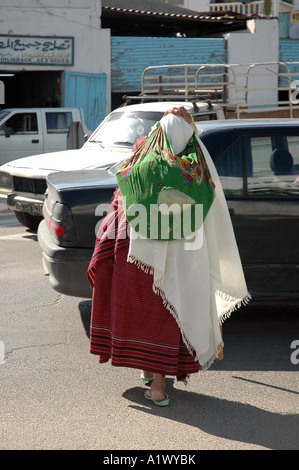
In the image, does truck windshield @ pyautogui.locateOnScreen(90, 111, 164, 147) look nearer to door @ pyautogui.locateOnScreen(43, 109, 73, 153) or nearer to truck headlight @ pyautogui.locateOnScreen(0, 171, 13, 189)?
truck headlight @ pyautogui.locateOnScreen(0, 171, 13, 189)

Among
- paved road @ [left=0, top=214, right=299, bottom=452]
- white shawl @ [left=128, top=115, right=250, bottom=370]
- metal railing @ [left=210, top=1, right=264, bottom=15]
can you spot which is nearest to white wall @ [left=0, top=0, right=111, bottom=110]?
metal railing @ [left=210, top=1, right=264, bottom=15]

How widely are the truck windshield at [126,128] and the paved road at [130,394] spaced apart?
3419mm

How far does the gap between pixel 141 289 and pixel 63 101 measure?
16038 mm

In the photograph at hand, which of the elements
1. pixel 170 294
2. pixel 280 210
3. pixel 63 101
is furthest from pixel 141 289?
pixel 63 101

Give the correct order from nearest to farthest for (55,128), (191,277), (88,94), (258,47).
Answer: (191,277) → (55,128) → (88,94) → (258,47)

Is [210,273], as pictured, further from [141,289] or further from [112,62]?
[112,62]

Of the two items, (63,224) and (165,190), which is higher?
(165,190)

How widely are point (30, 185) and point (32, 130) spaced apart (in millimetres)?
7551

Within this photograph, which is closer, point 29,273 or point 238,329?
point 238,329

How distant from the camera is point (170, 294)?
4109 mm

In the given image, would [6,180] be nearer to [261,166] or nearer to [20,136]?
[261,166]

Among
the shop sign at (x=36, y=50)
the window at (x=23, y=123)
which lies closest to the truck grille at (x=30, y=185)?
the window at (x=23, y=123)

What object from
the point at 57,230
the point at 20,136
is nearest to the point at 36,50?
the point at 20,136

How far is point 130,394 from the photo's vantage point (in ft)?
14.4
